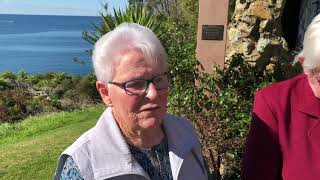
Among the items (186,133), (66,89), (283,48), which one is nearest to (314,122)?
(186,133)

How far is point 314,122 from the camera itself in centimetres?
254

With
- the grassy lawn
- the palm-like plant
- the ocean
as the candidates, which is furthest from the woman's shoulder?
the palm-like plant

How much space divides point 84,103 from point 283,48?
9.66 metres

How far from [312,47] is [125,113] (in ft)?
2.95

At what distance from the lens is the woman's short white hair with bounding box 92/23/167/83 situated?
2.20 meters

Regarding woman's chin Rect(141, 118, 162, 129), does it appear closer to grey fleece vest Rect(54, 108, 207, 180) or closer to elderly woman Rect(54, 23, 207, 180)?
elderly woman Rect(54, 23, 207, 180)

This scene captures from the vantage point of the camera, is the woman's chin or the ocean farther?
the ocean

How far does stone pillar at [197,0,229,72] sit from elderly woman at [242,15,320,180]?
3048 millimetres

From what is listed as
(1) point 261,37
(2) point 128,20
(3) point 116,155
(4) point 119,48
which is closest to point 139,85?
(4) point 119,48

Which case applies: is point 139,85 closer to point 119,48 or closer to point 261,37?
point 119,48

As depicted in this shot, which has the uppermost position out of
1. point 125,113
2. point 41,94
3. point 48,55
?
point 125,113

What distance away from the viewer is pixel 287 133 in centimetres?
253

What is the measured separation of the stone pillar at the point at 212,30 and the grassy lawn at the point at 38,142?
277cm

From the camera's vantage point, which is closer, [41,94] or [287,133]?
[287,133]
